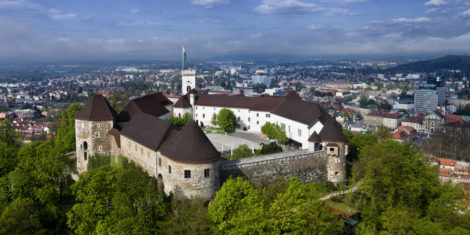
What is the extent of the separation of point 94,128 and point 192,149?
1871 centimetres

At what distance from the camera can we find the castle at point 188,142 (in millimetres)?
30844

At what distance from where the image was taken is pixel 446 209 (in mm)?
32375

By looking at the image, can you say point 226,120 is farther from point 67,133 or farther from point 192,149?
point 192,149

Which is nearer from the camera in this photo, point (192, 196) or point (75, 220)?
point (75, 220)

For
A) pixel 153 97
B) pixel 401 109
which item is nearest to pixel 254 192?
pixel 153 97

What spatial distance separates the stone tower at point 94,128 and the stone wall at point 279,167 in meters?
17.1

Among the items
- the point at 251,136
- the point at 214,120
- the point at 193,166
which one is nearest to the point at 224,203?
the point at 193,166

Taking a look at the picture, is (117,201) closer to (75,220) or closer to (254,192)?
(75,220)

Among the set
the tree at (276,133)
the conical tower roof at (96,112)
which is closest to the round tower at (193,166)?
the conical tower roof at (96,112)

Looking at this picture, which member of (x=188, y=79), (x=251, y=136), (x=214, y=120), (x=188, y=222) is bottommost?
(x=251, y=136)

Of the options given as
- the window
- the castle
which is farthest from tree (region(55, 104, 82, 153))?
the window

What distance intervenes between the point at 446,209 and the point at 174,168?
23.4 metres

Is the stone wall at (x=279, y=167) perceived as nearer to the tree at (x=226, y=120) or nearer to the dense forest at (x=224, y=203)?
the dense forest at (x=224, y=203)

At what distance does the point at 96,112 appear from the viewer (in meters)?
44.0
